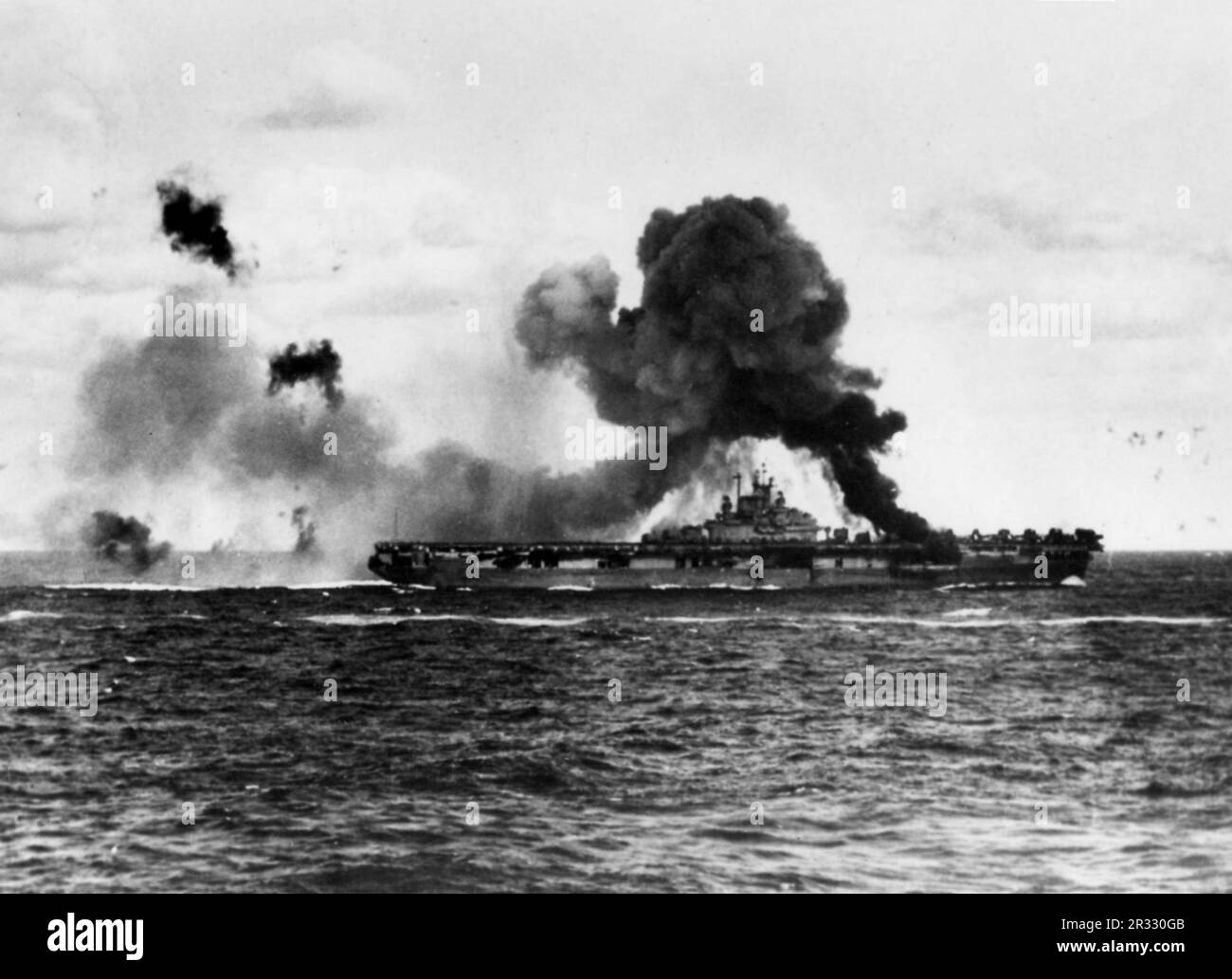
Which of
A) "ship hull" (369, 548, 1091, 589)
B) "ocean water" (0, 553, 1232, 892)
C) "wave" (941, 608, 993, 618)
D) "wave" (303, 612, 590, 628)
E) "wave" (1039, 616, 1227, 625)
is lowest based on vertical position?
"ocean water" (0, 553, 1232, 892)

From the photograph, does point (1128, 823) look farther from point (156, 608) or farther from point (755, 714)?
point (156, 608)

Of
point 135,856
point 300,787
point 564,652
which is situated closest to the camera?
point 135,856

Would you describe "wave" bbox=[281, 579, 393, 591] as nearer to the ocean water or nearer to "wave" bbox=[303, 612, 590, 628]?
"wave" bbox=[303, 612, 590, 628]

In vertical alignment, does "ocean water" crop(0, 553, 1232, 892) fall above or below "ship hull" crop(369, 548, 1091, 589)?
below

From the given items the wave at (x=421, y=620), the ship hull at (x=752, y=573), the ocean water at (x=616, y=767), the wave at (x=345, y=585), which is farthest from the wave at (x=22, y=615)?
the wave at (x=345, y=585)

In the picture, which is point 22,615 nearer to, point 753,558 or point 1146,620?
point 753,558

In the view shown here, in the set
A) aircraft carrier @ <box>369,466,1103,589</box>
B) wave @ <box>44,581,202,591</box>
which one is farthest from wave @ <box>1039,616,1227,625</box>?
wave @ <box>44,581,202,591</box>
